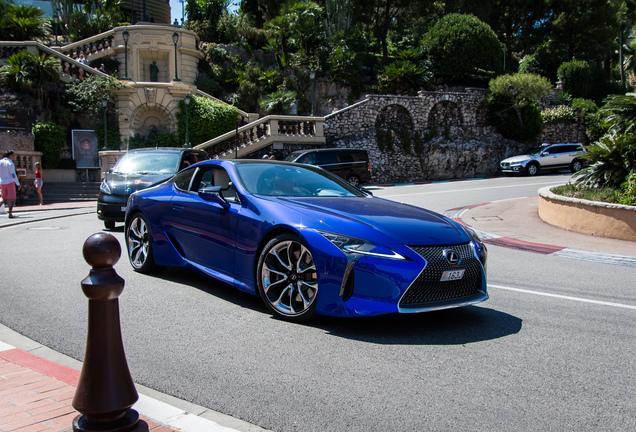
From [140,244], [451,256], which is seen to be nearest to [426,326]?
[451,256]

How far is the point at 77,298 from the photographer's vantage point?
609cm

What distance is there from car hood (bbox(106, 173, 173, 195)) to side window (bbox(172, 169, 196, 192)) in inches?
204

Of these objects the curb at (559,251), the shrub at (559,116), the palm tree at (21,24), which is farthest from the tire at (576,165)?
the palm tree at (21,24)

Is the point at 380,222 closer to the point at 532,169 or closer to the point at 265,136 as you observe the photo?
the point at 265,136

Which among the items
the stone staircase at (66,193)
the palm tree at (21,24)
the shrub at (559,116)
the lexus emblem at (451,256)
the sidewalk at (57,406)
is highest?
the palm tree at (21,24)

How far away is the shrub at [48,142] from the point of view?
26.9 meters

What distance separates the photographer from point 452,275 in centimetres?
474

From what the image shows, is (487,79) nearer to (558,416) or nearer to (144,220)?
(144,220)

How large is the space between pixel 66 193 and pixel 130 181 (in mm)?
13917

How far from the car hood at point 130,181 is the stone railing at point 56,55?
68.0 ft

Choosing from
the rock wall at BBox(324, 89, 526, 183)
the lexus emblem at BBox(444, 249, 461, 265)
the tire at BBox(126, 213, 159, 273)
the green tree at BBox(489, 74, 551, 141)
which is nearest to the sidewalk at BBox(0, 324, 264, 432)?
the lexus emblem at BBox(444, 249, 461, 265)

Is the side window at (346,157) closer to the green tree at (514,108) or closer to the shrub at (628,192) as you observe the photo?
the shrub at (628,192)

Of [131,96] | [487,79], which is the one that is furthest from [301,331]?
[487,79]

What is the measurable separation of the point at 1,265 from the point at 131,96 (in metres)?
23.9
